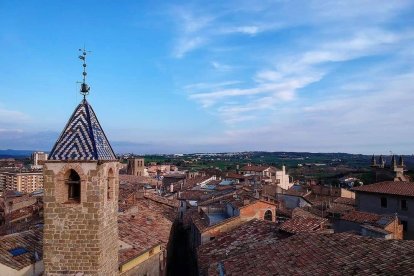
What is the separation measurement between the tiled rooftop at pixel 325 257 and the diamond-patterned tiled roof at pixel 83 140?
19.4 ft

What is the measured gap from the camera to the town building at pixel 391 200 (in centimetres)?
3497

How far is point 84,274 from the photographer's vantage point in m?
11.5

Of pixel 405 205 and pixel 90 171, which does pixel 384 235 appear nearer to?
pixel 90 171

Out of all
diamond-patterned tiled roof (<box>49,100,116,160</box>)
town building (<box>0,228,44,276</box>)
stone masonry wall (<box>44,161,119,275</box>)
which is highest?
diamond-patterned tiled roof (<box>49,100,116,160</box>)

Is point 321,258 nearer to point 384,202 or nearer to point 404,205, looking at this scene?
point 404,205

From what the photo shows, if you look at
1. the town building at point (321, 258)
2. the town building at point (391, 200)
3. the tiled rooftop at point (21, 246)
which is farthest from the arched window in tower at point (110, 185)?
the town building at point (391, 200)

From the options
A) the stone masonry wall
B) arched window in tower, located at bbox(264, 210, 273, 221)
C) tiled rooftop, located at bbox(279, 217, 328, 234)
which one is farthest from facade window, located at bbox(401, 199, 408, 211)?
the stone masonry wall

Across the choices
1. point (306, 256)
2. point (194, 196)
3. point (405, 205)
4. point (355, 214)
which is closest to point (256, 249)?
point (306, 256)

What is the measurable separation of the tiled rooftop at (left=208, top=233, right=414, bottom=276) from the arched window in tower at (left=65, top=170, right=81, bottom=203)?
5620mm

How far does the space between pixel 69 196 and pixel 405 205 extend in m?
31.6

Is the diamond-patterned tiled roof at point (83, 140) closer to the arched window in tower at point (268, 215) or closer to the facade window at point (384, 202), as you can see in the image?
the arched window in tower at point (268, 215)

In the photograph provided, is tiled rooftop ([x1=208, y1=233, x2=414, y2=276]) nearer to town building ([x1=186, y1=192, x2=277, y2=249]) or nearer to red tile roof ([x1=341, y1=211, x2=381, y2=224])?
town building ([x1=186, y1=192, x2=277, y2=249])

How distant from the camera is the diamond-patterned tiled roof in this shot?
11.8m

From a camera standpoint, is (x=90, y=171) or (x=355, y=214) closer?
(x=90, y=171)
